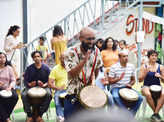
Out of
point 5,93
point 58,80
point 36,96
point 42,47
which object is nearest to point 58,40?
point 58,80

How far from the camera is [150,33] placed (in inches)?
536

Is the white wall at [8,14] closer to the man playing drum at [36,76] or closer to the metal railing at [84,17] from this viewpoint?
the metal railing at [84,17]

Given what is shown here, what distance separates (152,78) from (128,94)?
790 millimetres

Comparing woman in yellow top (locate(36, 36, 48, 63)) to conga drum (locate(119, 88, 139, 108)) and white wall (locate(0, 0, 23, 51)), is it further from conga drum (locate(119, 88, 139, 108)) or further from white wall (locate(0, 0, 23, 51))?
conga drum (locate(119, 88, 139, 108))

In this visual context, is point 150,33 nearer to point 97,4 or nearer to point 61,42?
point 97,4

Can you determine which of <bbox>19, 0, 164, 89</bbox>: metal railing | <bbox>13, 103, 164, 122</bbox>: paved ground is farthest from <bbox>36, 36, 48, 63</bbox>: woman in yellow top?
<bbox>13, 103, 164, 122</bbox>: paved ground

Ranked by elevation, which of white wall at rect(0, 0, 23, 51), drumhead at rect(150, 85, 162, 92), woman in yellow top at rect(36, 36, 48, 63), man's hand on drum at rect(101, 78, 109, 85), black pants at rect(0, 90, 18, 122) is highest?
white wall at rect(0, 0, 23, 51)

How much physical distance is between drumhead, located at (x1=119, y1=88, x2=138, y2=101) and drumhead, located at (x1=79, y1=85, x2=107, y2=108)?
40.7 inches

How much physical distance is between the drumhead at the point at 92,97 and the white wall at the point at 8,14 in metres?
5.75

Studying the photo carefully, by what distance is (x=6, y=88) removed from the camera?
5508 millimetres

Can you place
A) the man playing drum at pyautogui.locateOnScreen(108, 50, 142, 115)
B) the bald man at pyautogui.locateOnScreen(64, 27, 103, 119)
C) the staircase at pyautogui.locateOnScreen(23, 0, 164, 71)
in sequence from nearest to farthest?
the bald man at pyautogui.locateOnScreen(64, 27, 103, 119) → the man playing drum at pyautogui.locateOnScreen(108, 50, 142, 115) → the staircase at pyautogui.locateOnScreen(23, 0, 164, 71)

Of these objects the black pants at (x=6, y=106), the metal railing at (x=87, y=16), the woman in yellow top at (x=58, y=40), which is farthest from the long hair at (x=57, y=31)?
the metal railing at (x=87, y=16)

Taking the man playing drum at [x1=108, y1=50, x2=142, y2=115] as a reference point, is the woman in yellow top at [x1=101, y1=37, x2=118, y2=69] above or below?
above

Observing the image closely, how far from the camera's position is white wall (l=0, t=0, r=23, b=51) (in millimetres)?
9492
